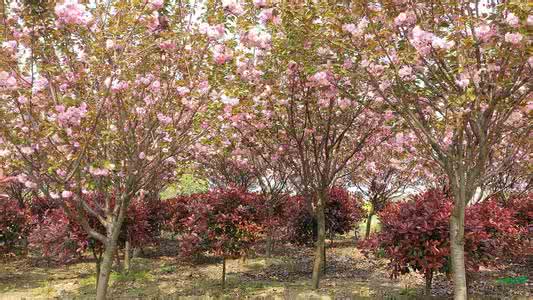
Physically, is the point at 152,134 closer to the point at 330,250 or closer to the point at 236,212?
the point at 236,212

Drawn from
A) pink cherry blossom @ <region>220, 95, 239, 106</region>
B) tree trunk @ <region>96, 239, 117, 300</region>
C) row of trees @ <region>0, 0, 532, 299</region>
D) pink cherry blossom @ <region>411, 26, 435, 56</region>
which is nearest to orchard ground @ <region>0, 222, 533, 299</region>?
tree trunk @ <region>96, 239, 117, 300</region>

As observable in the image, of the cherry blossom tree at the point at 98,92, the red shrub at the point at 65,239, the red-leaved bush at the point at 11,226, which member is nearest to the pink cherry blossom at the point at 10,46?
the cherry blossom tree at the point at 98,92

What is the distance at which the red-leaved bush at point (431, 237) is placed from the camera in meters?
7.06

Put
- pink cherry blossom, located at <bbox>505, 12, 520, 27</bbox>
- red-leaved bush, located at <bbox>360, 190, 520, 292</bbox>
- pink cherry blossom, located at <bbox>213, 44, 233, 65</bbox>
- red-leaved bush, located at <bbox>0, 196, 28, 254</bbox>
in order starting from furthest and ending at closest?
red-leaved bush, located at <bbox>0, 196, 28, 254</bbox>, red-leaved bush, located at <bbox>360, 190, 520, 292</bbox>, pink cherry blossom, located at <bbox>213, 44, 233, 65</bbox>, pink cherry blossom, located at <bbox>505, 12, 520, 27</bbox>

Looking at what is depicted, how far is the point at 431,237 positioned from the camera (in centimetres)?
721

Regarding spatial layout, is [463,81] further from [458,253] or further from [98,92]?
[98,92]

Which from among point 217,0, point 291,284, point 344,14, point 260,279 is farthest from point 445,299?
point 217,0

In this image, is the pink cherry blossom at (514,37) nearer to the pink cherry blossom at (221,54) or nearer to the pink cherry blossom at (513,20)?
the pink cherry blossom at (513,20)

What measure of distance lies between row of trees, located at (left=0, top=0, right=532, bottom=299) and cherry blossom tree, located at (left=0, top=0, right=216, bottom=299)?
0.03 meters

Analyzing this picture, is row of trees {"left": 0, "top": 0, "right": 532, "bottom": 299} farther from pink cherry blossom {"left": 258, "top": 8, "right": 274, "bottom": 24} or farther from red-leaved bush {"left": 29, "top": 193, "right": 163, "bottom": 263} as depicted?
red-leaved bush {"left": 29, "top": 193, "right": 163, "bottom": 263}

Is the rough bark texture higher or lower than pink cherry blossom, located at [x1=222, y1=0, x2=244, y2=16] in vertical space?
A: lower

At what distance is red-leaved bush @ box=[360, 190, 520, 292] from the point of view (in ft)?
23.1

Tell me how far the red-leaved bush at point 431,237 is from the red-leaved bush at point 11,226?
8.92 m

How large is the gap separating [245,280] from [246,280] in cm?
2
